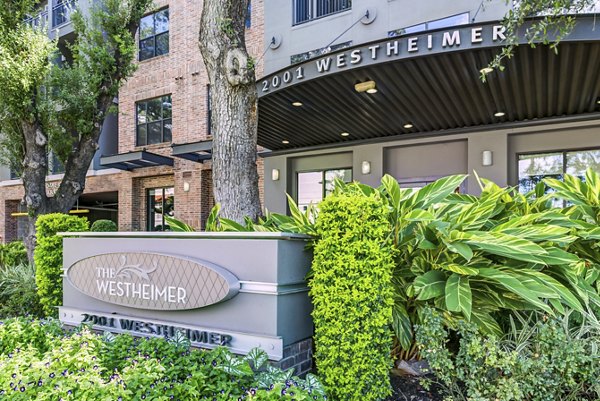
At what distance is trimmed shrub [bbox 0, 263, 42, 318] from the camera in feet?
19.3

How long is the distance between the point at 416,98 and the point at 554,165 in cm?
359

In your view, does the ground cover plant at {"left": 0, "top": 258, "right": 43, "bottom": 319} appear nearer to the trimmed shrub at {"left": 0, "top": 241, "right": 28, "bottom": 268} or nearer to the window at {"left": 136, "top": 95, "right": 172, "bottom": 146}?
the trimmed shrub at {"left": 0, "top": 241, "right": 28, "bottom": 268}

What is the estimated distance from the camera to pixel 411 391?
2.94 meters

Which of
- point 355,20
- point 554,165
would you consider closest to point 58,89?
point 355,20

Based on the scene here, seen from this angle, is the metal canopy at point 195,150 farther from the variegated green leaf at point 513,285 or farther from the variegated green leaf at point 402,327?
the variegated green leaf at point 513,285

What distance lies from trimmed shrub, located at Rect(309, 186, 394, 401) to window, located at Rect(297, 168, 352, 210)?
8172 mm

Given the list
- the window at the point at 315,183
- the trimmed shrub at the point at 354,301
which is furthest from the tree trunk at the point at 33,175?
the trimmed shrub at the point at 354,301

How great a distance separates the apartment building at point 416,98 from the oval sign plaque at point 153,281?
4.51m

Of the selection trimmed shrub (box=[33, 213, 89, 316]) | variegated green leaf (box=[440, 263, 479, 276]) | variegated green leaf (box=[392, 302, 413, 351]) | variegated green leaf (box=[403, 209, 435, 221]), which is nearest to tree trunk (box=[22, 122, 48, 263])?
trimmed shrub (box=[33, 213, 89, 316])

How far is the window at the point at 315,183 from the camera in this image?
36.3 ft

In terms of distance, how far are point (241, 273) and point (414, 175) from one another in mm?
7688

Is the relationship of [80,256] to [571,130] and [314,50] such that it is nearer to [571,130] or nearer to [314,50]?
[314,50]

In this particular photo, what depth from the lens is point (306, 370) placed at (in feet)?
10.6

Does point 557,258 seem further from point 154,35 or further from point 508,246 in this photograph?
point 154,35
